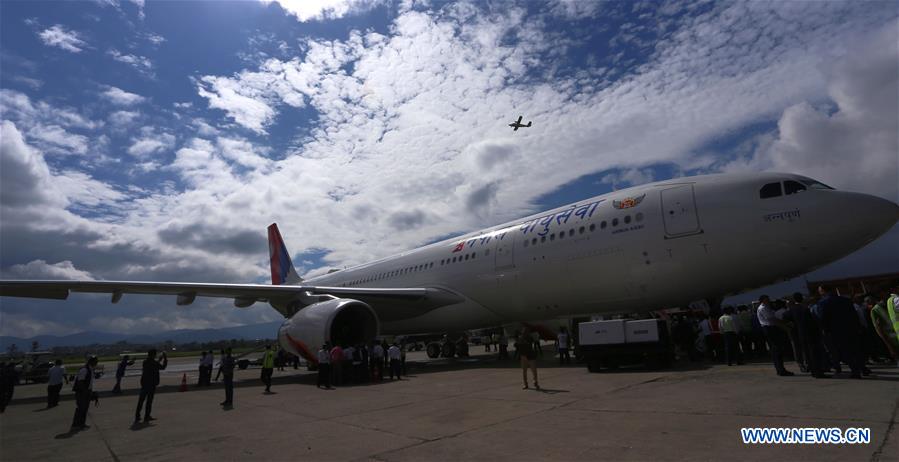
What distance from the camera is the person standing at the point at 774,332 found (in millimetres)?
7809

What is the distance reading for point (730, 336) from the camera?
9.98 metres

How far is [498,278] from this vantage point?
1462cm

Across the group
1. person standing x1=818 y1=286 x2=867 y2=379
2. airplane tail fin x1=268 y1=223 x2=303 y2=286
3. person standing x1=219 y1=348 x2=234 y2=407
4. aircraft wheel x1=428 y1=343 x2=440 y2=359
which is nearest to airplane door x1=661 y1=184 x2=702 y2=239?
person standing x1=818 y1=286 x2=867 y2=379

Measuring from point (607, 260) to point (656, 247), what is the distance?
4.00 ft

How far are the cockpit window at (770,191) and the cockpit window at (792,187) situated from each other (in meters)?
0.12

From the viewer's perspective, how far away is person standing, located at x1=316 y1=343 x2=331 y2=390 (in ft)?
38.6

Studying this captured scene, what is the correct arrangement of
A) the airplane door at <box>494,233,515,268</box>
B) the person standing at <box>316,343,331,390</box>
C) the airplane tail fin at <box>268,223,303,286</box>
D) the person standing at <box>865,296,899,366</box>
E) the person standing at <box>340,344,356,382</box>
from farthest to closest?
1. the airplane tail fin at <box>268,223,303,286</box>
2. the airplane door at <box>494,233,515,268</box>
3. the person standing at <box>340,344,356,382</box>
4. the person standing at <box>316,343,331,390</box>
5. the person standing at <box>865,296,899,366</box>

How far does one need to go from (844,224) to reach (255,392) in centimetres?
1343

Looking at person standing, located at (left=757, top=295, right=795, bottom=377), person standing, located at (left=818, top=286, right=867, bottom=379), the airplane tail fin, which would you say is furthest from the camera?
the airplane tail fin

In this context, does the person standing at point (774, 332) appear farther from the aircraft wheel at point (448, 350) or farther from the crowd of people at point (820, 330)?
the aircraft wheel at point (448, 350)

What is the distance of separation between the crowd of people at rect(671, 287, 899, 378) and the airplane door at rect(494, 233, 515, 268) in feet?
18.0

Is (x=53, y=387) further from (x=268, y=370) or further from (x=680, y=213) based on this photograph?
(x=680, y=213)

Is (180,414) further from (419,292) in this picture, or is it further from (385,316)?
(385,316)

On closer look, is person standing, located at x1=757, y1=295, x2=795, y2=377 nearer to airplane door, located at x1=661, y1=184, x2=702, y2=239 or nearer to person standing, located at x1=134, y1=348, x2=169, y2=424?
airplane door, located at x1=661, y1=184, x2=702, y2=239
